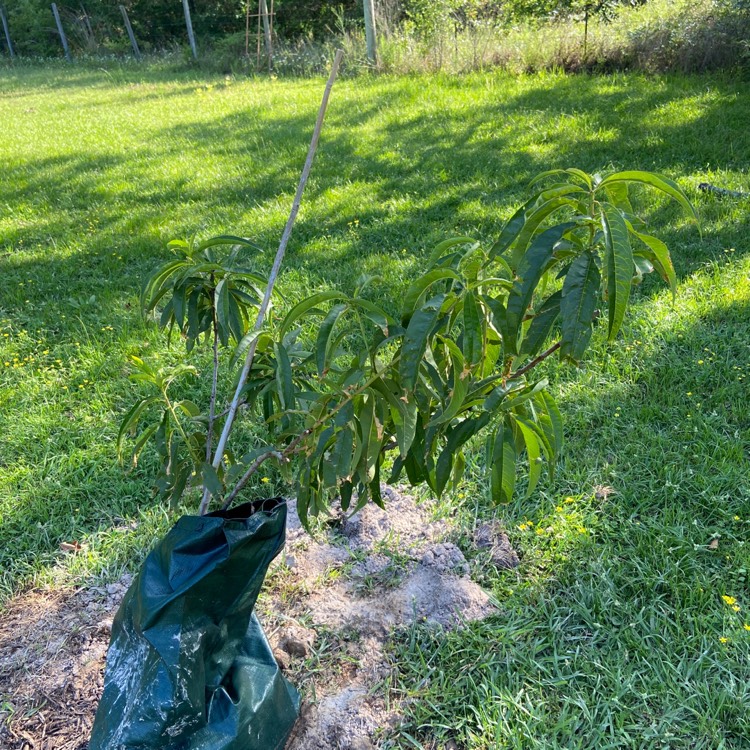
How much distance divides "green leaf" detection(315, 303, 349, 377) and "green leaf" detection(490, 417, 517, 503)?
0.39 metres

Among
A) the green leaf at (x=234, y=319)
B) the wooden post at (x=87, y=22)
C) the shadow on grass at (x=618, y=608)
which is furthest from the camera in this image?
the wooden post at (x=87, y=22)

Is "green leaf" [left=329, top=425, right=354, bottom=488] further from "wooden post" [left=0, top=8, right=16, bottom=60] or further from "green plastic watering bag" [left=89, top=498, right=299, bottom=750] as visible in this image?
"wooden post" [left=0, top=8, right=16, bottom=60]

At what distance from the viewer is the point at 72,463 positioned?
8.79ft

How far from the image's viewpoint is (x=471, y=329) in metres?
1.06

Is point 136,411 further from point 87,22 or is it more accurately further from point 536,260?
point 87,22

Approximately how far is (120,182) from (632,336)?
16.5ft

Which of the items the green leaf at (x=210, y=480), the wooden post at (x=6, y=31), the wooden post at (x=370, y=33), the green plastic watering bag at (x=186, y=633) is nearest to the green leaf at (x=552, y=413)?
the green plastic watering bag at (x=186, y=633)

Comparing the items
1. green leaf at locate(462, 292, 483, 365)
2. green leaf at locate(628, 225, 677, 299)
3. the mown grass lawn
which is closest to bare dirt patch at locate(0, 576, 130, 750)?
the mown grass lawn

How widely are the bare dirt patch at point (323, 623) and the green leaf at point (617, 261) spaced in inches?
52.1

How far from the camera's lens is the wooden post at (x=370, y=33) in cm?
916

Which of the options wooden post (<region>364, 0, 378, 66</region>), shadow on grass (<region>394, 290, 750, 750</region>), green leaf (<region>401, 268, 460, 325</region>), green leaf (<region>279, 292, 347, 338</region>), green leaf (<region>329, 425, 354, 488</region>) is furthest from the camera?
wooden post (<region>364, 0, 378, 66</region>)

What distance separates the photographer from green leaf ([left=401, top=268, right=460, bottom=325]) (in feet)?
3.38

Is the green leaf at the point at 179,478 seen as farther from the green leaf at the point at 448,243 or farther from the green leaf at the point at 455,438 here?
the green leaf at the point at 448,243

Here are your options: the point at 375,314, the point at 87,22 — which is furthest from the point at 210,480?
the point at 87,22
